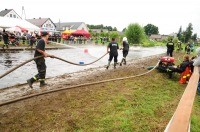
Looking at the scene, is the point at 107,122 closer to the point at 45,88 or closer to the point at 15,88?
the point at 45,88

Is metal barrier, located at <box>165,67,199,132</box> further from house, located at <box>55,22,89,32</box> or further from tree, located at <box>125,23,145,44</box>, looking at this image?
house, located at <box>55,22,89,32</box>

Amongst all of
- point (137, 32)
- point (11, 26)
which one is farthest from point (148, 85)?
point (137, 32)

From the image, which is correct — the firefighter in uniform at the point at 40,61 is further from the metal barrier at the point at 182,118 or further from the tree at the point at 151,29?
the tree at the point at 151,29

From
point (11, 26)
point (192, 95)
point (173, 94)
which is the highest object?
point (11, 26)

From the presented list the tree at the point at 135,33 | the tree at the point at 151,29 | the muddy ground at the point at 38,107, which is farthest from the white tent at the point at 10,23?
the tree at the point at 151,29

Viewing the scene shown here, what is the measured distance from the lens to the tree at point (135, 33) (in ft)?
192

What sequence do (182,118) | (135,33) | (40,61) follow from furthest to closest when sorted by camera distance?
(135,33)
(40,61)
(182,118)

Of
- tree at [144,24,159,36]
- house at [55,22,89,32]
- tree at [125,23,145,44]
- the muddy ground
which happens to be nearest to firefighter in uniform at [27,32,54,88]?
the muddy ground

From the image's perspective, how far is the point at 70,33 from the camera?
44156 millimetres

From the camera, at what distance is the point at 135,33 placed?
5841 cm

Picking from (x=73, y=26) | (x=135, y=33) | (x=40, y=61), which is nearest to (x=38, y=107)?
(x=40, y=61)

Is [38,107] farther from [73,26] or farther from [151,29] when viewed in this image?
[151,29]

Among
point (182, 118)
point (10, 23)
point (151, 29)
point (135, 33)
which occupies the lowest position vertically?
point (182, 118)

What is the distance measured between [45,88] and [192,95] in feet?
18.2
